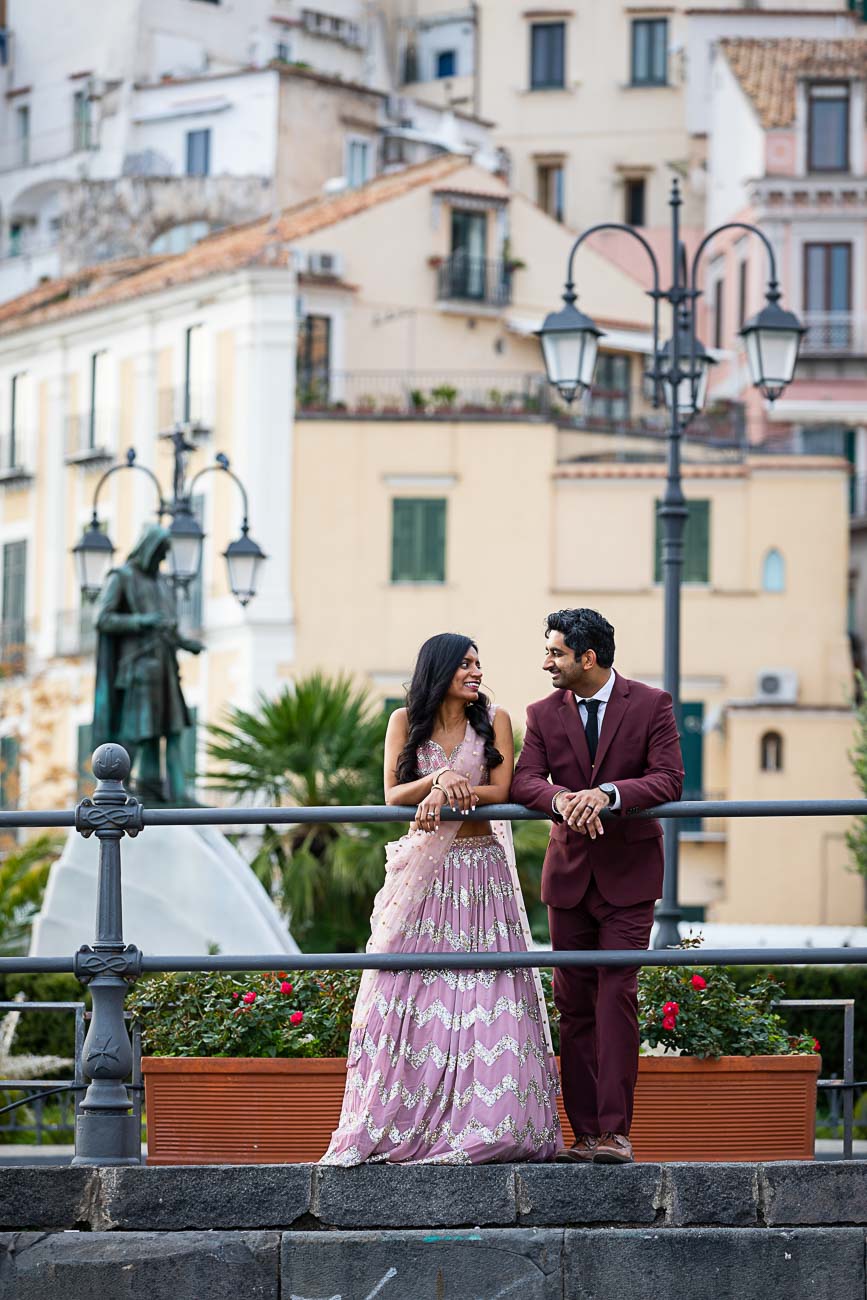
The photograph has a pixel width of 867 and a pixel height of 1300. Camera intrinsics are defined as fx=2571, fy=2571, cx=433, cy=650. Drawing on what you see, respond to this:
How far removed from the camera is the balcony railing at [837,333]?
1955 inches

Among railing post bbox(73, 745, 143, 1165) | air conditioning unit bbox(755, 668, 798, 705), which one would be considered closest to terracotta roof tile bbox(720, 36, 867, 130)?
air conditioning unit bbox(755, 668, 798, 705)

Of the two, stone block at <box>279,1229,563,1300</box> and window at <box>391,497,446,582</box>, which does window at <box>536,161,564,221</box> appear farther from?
stone block at <box>279,1229,563,1300</box>

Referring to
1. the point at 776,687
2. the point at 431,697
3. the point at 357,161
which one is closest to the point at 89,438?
the point at 357,161

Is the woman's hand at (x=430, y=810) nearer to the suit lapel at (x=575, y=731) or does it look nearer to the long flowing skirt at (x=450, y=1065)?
the long flowing skirt at (x=450, y=1065)

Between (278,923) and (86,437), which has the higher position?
(86,437)

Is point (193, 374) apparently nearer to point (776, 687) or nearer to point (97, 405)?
point (97, 405)

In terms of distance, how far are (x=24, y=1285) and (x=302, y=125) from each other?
1981 inches

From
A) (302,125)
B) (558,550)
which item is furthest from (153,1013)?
(302,125)

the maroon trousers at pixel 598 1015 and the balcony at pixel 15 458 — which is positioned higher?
the balcony at pixel 15 458

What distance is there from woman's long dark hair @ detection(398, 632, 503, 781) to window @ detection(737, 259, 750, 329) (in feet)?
143

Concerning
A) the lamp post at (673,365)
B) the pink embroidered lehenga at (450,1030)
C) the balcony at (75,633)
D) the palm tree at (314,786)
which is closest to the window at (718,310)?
the balcony at (75,633)

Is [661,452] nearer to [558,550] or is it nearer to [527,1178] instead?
[558,550]

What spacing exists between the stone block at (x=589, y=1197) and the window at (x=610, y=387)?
42.1 meters

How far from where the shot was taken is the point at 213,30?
2475 inches
